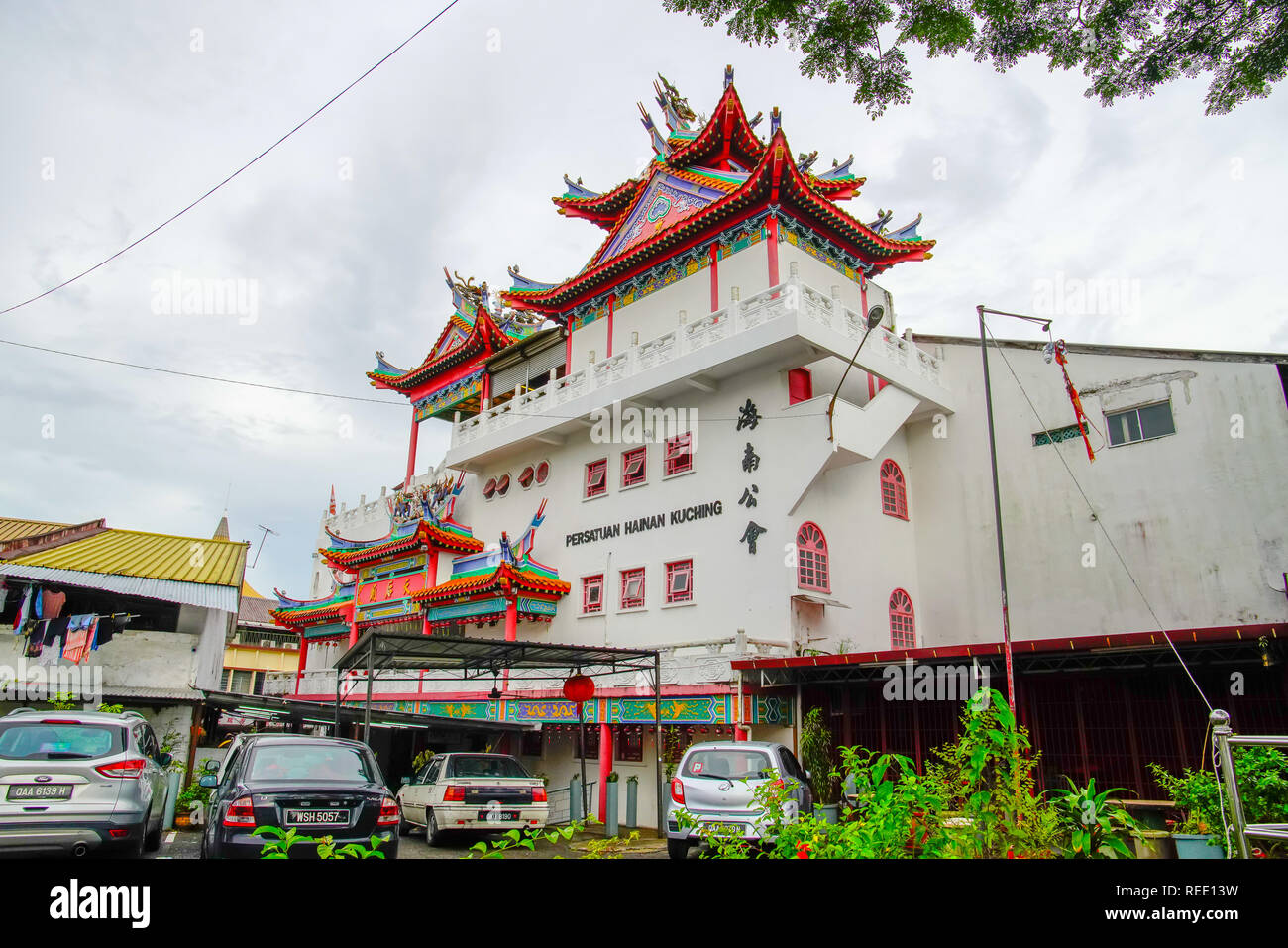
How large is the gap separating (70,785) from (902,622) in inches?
701

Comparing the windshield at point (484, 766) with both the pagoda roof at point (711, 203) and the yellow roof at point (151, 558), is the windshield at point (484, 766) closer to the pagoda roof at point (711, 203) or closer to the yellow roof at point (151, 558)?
the yellow roof at point (151, 558)

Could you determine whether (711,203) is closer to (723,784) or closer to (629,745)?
(629,745)

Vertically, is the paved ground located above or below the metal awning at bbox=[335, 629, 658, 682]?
below

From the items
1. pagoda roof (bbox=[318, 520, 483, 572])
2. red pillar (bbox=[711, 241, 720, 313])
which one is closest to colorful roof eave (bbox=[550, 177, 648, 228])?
red pillar (bbox=[711, 241, 720, 313])

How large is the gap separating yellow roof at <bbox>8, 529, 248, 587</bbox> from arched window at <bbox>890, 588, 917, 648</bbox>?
16365mm

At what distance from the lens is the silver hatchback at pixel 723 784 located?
36.3 ft

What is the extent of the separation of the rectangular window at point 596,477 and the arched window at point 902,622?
8222mm

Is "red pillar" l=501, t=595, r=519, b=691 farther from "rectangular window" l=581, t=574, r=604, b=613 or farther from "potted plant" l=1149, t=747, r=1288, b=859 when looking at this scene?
"potted plant" l=1149, t=747, r=1288, b=859

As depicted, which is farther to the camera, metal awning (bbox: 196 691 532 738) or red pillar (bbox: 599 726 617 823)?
red pillar (bbox: 599 726 617 823)

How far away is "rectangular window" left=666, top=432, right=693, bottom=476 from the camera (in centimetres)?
2173

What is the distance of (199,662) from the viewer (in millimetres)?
19828
